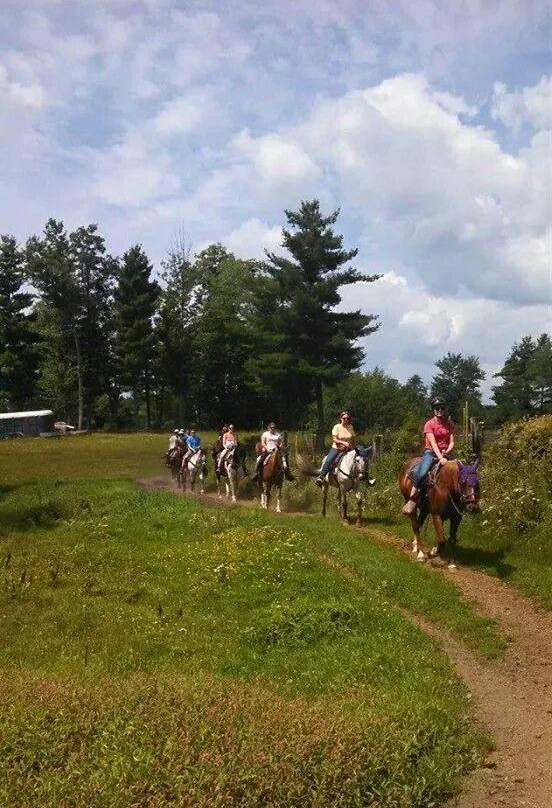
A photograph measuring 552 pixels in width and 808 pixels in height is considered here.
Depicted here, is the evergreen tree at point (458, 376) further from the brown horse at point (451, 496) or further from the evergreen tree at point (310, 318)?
the brown horse at point (451, 496)

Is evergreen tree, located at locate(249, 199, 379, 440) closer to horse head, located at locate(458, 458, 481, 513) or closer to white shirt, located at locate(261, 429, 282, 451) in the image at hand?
white shirt, located at locate(261, 429, 282, 451)

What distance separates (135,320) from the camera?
73.3 metres

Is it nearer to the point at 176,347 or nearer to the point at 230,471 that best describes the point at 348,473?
the point at 230,471

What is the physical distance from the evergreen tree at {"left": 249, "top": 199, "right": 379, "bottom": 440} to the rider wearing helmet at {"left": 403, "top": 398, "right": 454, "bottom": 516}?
3248 cm

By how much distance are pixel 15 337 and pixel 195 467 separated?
5057cm

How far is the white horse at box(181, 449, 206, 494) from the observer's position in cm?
3303

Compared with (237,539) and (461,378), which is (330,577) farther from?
(461,378)

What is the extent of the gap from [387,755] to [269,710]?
4.09 feet

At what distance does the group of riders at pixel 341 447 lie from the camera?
16.4m

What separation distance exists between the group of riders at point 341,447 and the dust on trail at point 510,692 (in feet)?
7.78

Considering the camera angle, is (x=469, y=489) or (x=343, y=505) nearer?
(x=469, y=489)

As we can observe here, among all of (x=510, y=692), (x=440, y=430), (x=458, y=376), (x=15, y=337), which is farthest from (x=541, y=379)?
(x=510, y=692)

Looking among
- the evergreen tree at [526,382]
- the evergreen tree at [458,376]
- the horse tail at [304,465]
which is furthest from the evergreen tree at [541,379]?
the horse tail at [304,465]

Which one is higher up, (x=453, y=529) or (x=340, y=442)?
(x=340, y=442)
